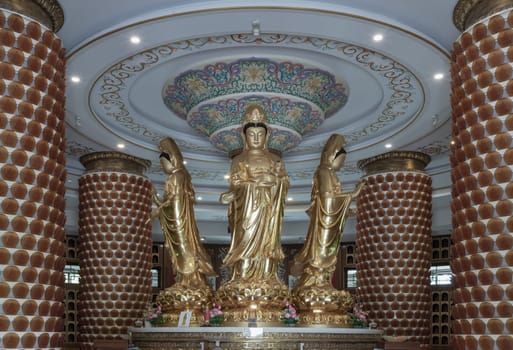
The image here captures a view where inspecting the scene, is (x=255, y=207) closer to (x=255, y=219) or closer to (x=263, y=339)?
(x=255, y=219)

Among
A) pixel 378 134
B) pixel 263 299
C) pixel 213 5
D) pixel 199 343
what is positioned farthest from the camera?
pixel 378 134

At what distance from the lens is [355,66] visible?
28.1ft

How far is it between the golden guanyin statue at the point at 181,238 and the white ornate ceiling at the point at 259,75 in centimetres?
114

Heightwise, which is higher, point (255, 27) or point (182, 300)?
point (255, 27)

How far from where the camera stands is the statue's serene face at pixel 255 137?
362 inches

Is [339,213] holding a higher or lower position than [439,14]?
lower

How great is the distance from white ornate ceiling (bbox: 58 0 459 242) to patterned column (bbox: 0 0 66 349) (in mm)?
722

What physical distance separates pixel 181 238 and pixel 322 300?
96.5 inches

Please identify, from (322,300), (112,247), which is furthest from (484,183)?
(112,247)

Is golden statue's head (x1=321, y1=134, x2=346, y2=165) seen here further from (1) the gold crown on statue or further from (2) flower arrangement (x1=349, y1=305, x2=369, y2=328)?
(2) flower arrangement (x1=349, y1=305, x2=369, y2=328)

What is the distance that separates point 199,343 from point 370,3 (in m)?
4.81

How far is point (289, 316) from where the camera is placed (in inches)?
326

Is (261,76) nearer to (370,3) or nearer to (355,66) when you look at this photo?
(355,66)

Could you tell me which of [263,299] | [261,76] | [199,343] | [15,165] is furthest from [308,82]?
[15,165]
